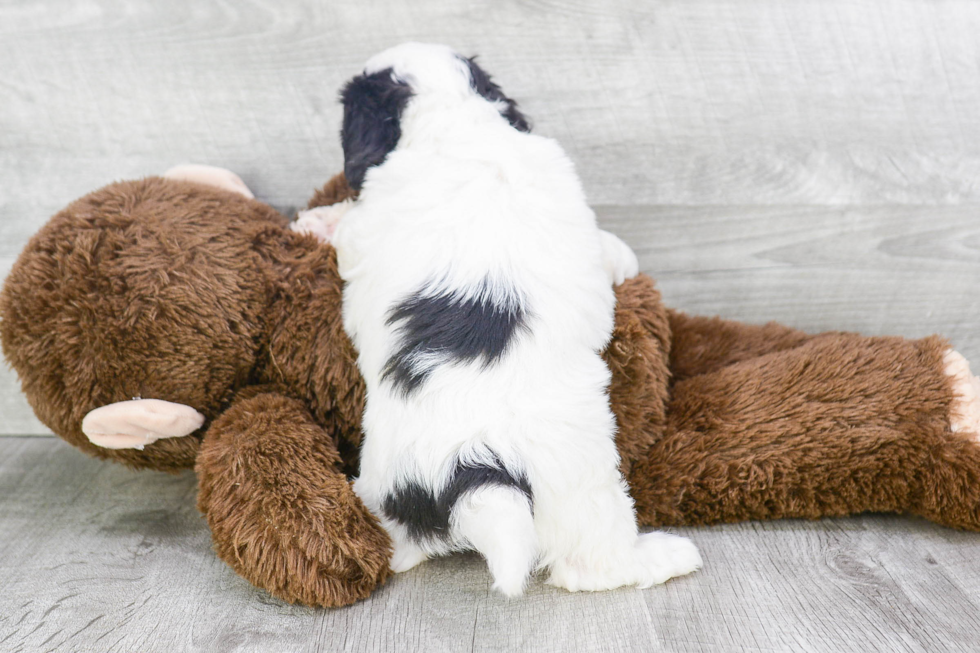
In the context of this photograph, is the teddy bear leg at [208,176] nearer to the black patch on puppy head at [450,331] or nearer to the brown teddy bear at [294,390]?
the brown teddy bear at [294,390]

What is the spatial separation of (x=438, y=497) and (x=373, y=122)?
56 centimetres

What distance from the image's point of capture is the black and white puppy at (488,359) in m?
0.89

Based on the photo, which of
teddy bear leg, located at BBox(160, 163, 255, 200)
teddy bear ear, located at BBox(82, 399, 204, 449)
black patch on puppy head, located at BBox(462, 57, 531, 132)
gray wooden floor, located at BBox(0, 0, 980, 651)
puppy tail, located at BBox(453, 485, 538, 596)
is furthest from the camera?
gray wooden floor, located at BBox(0, 0, 980, 651)

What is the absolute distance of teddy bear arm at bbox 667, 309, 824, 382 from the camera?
1.31m

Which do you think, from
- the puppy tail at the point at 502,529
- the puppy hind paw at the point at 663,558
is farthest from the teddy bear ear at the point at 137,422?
the puppy hind paw at the point at 663,558

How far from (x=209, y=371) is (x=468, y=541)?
0.45 metres

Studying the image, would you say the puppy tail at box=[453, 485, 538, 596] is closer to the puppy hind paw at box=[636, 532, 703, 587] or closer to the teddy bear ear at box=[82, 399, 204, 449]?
the puppy hind paw at box=[636, 532, 703, 587]

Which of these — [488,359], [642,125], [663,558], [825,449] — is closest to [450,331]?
[488,359]

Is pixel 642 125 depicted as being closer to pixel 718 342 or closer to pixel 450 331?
pixel 718 342

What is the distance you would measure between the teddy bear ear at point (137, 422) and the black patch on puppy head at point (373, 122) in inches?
16.4

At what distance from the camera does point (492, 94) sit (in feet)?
3.80

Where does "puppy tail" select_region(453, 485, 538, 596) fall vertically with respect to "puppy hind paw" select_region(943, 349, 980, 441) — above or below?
above

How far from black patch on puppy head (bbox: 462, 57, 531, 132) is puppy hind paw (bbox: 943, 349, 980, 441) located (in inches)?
29.2

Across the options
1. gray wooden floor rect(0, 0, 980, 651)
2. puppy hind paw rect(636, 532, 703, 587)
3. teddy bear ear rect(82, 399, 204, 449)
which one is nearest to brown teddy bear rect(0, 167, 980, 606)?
teddy bear ear rect(82, 399, 204, 449)
